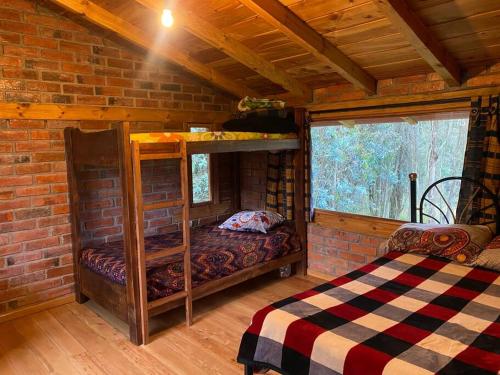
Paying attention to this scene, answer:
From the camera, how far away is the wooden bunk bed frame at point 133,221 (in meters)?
2.58

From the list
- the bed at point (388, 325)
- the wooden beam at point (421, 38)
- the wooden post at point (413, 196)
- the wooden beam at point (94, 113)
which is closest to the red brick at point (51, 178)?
the wooden beam at point (94, 113)

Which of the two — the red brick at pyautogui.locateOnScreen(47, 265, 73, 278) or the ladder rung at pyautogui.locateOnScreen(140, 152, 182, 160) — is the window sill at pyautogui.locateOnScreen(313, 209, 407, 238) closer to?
the ladder rung at pyautogui.locateOnScreen(140, 152, 182, 160)

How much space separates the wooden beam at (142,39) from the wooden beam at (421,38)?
6.31 ft

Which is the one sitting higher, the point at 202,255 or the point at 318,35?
the point at 318,35

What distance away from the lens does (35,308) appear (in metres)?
3.19

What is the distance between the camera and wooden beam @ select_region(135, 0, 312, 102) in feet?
8.96

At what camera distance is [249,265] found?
3391 mm

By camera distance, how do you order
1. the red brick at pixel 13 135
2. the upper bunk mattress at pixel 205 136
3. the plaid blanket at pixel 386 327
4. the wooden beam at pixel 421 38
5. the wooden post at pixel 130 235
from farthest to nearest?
1. the red brick at pixel 13 135
2. the upper bunk mattress at pixel 205 136
3. the wooden post at pixel 130 235
4. the wooden beam at pixel 421 38
5. the plaid blanket at pixel 386 327

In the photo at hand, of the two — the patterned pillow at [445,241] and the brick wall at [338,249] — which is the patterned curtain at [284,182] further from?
the patterned pillow at [445,241]

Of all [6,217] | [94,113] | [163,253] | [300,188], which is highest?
[94,113]

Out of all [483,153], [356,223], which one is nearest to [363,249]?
[356,223]

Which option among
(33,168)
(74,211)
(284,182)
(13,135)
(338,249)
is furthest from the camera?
(284,182)

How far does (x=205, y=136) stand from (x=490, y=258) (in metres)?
2.04

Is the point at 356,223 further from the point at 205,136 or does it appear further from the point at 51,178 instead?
the point at 51,178
